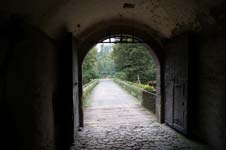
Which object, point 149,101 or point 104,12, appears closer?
point 104,12

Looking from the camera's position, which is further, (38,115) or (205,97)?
(205,97)

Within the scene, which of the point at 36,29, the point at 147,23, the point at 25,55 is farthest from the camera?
the point at 147,23

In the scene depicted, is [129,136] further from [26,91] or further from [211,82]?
[26,91]

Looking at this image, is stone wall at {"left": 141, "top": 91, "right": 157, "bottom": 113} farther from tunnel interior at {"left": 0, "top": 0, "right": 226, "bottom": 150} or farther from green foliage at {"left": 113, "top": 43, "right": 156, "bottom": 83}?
green foliage at {"left": 113, "top": 43, "right": 156, "bottom": 83}

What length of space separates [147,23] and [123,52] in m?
17.8

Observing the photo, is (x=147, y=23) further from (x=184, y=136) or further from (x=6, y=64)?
(x=6, y=64)

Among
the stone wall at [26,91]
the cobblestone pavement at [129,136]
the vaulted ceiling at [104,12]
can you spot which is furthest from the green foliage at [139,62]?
the stone wall at [26,91]

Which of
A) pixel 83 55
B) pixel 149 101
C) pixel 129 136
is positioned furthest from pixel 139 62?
pixel 129 136

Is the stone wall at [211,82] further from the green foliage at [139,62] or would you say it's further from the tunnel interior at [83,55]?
the green foliage at [139,62]

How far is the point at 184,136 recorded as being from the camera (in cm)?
624

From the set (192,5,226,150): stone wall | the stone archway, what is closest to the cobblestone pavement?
(192,5,226,150): stone wall

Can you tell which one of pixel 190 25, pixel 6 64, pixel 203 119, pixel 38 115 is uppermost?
pixel 190 25

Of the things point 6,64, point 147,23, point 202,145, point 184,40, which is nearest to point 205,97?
point 202,145

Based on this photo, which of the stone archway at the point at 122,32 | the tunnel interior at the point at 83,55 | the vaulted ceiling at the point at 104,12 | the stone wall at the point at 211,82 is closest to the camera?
the tunnel interior at the point at 83,55
